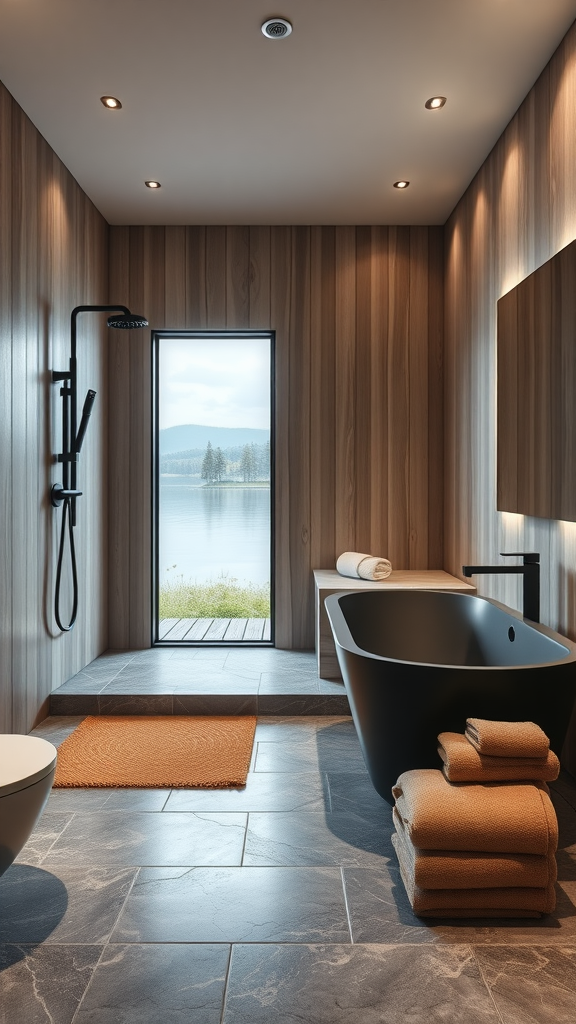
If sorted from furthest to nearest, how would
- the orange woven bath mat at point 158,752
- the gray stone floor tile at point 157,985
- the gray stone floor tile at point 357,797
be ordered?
the orange woven bath mat at point 158,752, the gray stone floor tile at point 357,797, the gray stone floor tile at point 157,985

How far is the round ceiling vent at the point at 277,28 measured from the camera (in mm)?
2537

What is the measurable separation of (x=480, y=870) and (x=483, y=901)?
0.36 feet

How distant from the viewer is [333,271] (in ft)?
14.8

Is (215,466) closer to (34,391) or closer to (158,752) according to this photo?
(34,391)

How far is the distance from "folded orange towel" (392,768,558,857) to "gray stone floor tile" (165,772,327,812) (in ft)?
2.52

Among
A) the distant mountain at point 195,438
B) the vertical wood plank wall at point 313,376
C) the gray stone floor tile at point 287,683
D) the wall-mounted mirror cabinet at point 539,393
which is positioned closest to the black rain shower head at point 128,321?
the vertical wood plank wall at point 313,376

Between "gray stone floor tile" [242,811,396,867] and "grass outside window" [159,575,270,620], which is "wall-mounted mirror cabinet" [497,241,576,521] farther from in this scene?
"grass outside window" [159,575,270,620]

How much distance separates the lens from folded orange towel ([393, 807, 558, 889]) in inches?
72.4

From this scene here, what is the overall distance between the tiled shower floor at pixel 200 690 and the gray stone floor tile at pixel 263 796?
73 cm

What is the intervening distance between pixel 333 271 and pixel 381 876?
3568 millimetres

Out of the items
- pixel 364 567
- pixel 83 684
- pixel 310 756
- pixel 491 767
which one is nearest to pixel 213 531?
pixel 364 567

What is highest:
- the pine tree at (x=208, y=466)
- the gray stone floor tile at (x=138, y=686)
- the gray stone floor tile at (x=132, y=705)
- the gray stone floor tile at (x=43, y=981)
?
the pine tree at (x=208, y=466)

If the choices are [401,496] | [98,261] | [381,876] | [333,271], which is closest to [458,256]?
[333,271]

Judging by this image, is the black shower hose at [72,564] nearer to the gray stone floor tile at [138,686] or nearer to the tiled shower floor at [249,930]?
the gray stone floor tile at [138,686]
